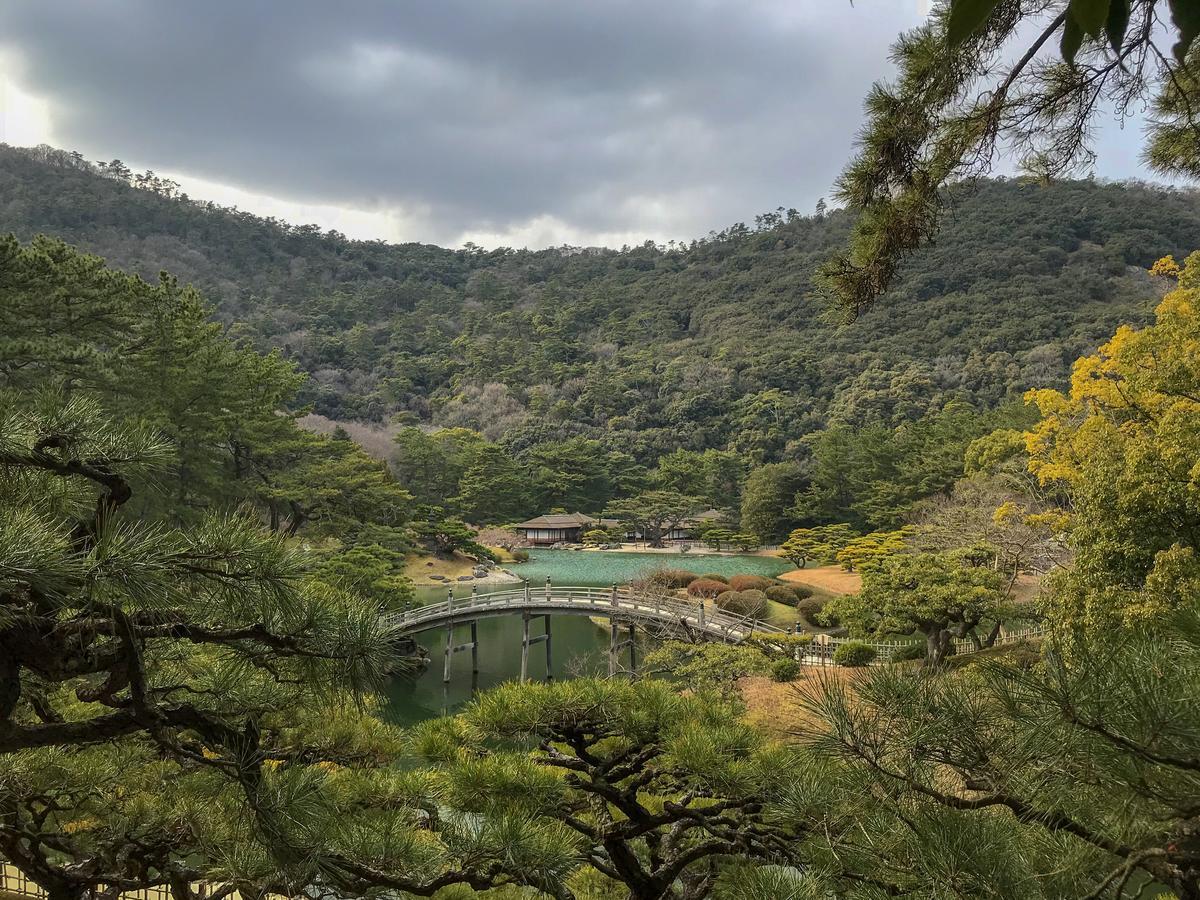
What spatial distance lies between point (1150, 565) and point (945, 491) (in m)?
16.9

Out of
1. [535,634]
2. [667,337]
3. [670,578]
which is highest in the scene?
[667,337]

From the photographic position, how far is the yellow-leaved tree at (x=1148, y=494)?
16.0 ft

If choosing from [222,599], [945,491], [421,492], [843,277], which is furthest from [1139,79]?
[421,492]

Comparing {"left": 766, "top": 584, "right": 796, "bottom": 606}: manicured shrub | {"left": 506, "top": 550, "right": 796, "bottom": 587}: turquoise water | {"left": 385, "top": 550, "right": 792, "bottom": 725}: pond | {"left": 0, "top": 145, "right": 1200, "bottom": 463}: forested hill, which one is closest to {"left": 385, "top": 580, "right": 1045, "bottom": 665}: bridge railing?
{"left": 385, "top": 550, "right": 792, "bottom": 725}: pond

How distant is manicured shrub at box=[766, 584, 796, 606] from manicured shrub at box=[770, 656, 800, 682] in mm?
5559

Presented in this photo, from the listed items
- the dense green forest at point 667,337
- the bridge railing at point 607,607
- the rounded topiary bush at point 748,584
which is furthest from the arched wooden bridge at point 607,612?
the dense green forest at point 667,337

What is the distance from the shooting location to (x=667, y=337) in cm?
5412

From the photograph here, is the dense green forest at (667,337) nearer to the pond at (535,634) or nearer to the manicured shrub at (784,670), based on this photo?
the pond at (535,634)

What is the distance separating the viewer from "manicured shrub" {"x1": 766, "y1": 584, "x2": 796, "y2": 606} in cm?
1488

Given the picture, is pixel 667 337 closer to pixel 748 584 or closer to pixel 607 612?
pixel 748 584

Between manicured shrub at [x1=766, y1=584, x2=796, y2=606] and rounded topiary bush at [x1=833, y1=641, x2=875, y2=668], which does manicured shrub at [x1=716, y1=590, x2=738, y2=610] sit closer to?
manicured shrub at [x1=766, y1=584, x2=796, y2=606]

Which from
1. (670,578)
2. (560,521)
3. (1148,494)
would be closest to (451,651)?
(670,578)

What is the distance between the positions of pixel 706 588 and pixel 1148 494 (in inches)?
412

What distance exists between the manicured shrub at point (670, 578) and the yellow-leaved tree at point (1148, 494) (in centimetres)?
945
